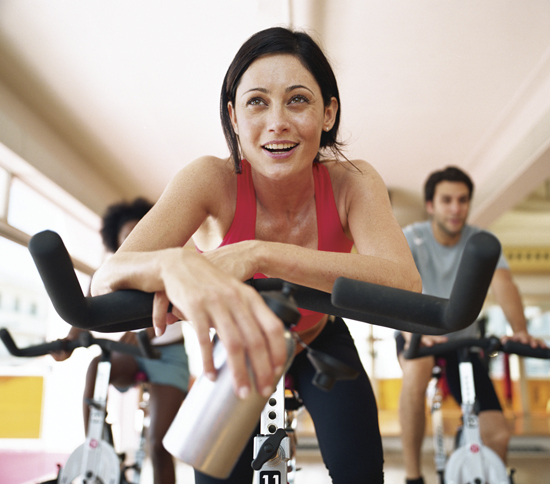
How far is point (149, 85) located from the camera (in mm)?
4105

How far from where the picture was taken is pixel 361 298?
502 millimetres

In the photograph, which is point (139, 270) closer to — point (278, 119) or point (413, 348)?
point (278, 119)

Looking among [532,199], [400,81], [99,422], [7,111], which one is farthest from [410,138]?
[99,422]

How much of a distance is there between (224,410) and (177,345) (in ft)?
8.07

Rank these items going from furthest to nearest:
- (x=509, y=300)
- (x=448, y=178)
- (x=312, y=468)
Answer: (x=312, y=468), (x=448, y=178), (x=509, y=300)

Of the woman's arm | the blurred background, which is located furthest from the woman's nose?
the blurred background

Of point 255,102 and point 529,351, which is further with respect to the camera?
point 529,351

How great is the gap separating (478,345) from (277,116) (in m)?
1.30

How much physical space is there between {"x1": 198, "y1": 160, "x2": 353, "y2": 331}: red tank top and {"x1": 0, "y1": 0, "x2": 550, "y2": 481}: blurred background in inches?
83.4

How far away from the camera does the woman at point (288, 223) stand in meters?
0.66

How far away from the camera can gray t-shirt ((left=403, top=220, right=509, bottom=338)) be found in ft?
8.04

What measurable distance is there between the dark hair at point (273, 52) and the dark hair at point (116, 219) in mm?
1886

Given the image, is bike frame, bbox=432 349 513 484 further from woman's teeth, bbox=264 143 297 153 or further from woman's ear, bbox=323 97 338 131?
woman's teeth, bbox=264 143 297 153

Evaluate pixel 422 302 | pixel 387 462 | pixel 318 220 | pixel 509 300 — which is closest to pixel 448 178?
pixel 509 300
